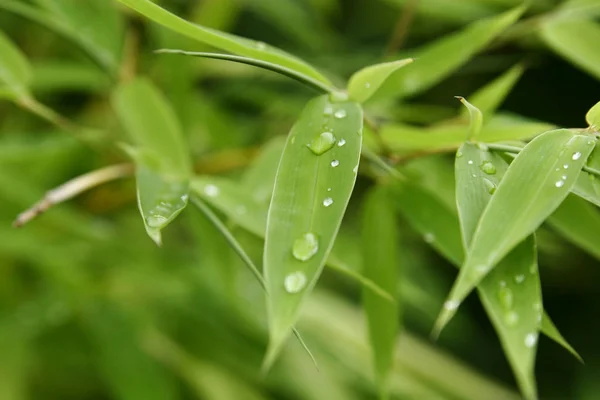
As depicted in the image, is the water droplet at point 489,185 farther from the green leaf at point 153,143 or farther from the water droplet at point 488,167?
the green leaf at point 153,143

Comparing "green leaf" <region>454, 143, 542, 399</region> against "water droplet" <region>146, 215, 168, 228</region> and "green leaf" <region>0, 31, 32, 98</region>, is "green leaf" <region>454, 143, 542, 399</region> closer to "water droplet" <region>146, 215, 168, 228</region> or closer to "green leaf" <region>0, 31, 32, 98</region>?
"water droplet" <region>146, 215, 168, 228</region>

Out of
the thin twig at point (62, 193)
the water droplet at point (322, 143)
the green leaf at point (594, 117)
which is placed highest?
the green leaf at point (594, 117)

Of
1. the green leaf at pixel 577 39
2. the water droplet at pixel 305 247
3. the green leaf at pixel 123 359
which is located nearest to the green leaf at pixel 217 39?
the water droplet at pixel 305 247


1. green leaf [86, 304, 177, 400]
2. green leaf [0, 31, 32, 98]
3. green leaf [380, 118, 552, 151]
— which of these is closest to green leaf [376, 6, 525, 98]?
green leaf [380, 118, 552, 151]

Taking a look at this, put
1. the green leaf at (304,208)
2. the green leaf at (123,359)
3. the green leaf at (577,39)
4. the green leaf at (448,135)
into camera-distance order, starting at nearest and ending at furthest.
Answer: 1. the green leaf at (304,208)
2. the green leaf at (448,135)
3. the green leaf at (577,39)
4. the green leaf at (123,359)

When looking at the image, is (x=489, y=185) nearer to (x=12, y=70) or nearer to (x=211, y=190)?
(x=211, y=190)

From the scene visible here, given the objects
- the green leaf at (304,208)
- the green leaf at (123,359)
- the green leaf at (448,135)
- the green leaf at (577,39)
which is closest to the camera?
the green leaf at (304,208)

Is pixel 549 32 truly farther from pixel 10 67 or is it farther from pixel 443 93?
pixel 443 93

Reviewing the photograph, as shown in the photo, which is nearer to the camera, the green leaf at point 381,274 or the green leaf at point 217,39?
the green leaf at point 217,39
